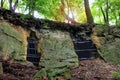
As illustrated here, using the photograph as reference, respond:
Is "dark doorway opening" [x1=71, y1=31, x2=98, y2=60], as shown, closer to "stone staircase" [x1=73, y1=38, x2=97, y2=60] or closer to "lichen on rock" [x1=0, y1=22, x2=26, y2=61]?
"stone staircase" [x1=73, y1=38, x2=97, y2=60]

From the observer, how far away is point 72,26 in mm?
13109

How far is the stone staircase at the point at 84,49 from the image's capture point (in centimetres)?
1227

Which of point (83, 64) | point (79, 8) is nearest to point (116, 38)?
point (83, 64)

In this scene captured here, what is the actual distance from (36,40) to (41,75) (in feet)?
12.2

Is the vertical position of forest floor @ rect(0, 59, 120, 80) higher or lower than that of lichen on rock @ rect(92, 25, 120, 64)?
lower

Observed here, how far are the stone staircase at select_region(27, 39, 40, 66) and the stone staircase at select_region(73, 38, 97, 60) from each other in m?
2.03

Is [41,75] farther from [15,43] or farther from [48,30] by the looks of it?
[48,30]

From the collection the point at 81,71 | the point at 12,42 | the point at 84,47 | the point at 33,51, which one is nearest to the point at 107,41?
the point at 84,47

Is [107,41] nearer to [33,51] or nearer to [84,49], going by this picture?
[84,49]

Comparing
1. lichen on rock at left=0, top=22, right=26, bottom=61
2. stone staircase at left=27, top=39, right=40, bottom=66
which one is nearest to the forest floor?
lichen on rock at left=0, top=22, right=26, bottom=61

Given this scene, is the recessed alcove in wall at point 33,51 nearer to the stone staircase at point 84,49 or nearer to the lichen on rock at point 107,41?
the stone staircase at point 84,49

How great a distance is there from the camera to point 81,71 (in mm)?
10344

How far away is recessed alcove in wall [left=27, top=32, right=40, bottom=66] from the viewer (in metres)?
11.4

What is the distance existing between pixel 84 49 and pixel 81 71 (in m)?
2.26
